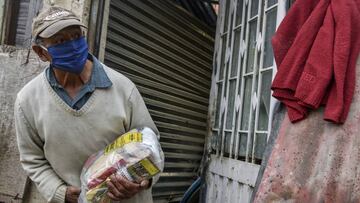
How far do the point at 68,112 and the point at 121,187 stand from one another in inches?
21.3

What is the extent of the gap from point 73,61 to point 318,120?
4.37ft

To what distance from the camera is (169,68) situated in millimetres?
4781

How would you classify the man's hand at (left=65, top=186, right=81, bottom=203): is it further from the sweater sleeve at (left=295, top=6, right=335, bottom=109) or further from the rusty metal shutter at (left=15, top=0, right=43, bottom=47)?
the rusty metal shutter at (left=15, top=0, right=43, bottom=47)

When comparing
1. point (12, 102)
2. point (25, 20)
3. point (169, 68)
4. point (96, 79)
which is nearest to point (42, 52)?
point (96, 79)

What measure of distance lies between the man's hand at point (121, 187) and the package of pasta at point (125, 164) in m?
0.02

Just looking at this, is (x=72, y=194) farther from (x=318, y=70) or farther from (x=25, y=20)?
(x=25, y=20)

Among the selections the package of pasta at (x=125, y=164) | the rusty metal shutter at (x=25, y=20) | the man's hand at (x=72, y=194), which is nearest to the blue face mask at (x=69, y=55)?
the package of pasta at (x=125, y=164)

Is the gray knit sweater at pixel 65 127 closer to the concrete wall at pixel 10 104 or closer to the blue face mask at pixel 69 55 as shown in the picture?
the blue face mask at pixel 69 55

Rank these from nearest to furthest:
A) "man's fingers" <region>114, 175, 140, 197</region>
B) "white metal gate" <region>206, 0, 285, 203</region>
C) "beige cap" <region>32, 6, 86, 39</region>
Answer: "man's fingers" <region>114, 175, 140, 197</region>
"beige cap" <region>32, 6, 86, 39</region>
"white metal gate" <region>206, 0, 285, 203</region>

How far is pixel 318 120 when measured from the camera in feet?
6.74

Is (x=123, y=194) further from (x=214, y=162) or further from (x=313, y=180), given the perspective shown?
(x=214, y=162)

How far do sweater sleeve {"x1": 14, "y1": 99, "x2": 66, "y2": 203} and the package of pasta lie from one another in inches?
9.8

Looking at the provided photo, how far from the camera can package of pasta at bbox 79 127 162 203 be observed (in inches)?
89.0

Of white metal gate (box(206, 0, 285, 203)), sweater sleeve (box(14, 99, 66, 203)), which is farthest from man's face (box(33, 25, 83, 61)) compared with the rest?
white metal gate (box(206, 0, 285, 203))
